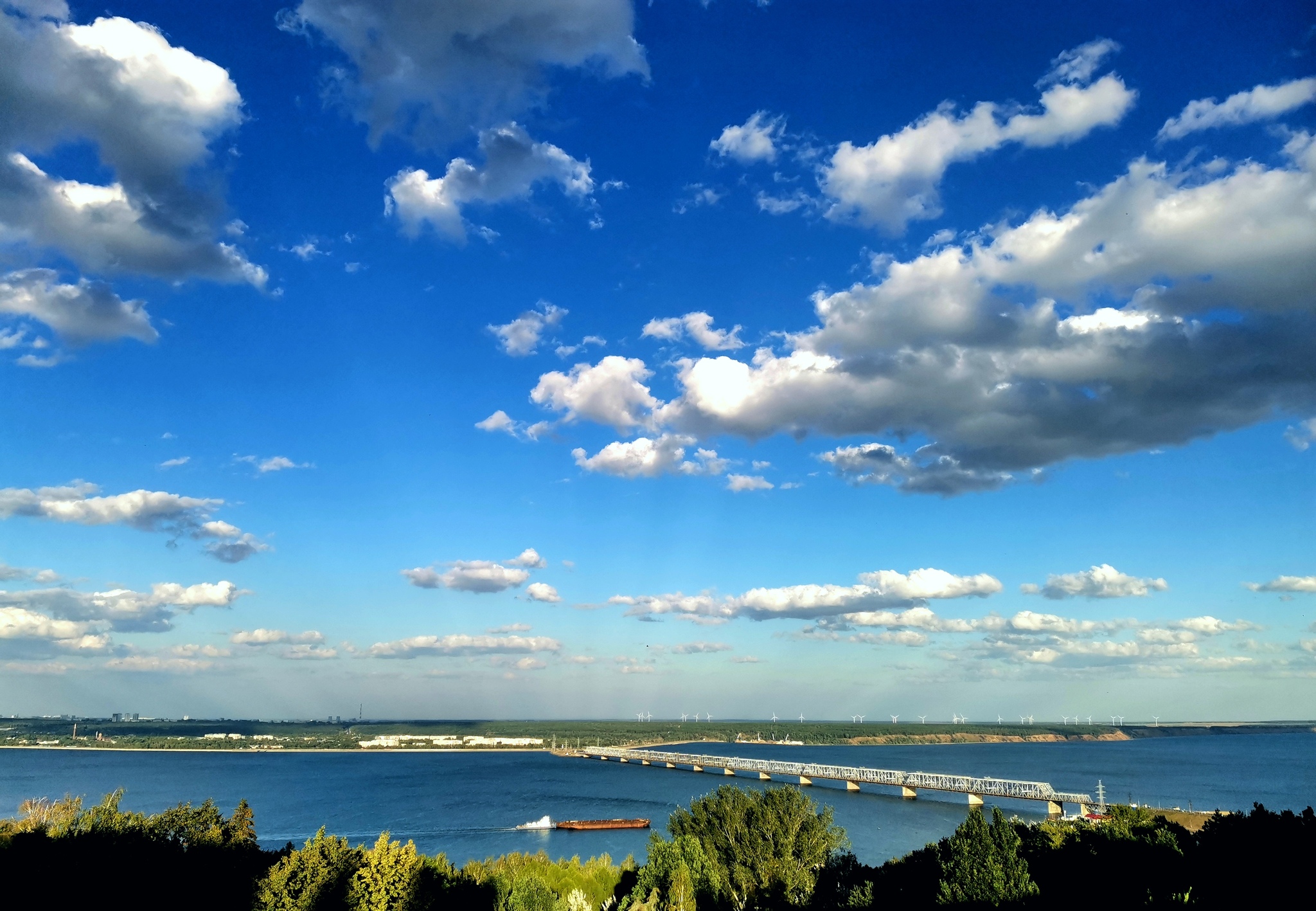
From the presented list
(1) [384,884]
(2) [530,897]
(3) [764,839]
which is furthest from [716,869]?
(1) [384,884]

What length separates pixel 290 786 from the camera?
137875 mm

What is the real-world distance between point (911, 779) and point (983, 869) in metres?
96.8

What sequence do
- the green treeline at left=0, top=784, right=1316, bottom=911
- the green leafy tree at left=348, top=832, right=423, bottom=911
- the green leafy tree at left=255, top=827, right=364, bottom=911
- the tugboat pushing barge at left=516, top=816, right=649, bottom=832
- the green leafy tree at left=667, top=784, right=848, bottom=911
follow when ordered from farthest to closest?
1. the tugboat pushing barge at left=516, top=816, right=649, bottom=832
2. the green leafy tree at left=667, top=784, right=848, bottom=911
3. the green leafy tree at left=255, top=827, right=364, bottom=911
4. the green leafy tree at left=348, top=832, right=423, bottom=911
5. the green treeline at left=0, top=784, right=1316, bottom=911

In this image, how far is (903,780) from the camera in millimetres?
114438

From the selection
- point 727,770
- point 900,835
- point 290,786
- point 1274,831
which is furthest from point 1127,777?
point 290,786

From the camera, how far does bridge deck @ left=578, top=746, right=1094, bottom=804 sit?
9094 centimetres

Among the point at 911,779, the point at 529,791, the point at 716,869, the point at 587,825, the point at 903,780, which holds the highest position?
the point at 716,869

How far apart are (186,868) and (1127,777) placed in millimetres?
152400

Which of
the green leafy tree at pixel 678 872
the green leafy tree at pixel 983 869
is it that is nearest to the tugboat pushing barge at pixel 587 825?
the green leafy tree at pixel 678 872

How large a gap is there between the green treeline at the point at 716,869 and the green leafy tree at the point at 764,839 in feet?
0.29

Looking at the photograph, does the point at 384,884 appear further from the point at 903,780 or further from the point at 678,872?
the point at 903,780

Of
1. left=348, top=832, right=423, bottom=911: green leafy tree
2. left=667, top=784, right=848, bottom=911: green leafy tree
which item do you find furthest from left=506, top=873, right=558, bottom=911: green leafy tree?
left=667, top=784, right=848, bottom=911: green leafy tree

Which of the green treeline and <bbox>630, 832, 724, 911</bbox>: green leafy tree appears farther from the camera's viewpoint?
<bbox>630, 832, 724, 911</bbox>: green leafy tree

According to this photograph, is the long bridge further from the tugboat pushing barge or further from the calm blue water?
the tugboat pushing barge
